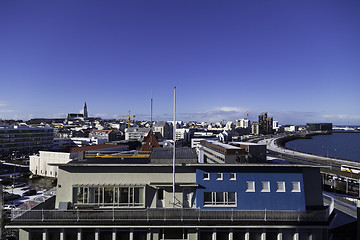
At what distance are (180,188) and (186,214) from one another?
1.65 meters

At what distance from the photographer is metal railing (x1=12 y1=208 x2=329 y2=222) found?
1021cm

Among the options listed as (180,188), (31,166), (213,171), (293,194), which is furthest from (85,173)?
(31,166)

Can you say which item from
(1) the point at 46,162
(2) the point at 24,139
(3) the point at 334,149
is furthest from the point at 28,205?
(3) the point at 334,149

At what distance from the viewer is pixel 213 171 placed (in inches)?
455

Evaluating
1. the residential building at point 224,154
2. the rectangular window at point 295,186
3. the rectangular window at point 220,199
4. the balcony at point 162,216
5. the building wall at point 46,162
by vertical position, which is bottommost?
the building wall at point 46,162

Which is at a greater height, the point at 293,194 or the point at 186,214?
the point at 293,194

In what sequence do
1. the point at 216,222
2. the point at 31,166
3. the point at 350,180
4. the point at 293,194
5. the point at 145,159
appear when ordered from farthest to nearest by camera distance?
the point at 31,166 → the point at 350,180 → the point at 145,159 → the point at 293,194 → the point at 216,222

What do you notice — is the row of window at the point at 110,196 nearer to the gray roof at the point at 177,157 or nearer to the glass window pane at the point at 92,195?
the glass window pane at the point at 92,195

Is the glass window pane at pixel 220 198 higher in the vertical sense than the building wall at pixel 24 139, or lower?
higher

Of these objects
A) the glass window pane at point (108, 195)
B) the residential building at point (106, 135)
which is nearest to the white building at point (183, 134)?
the residential building at point (106, 135)

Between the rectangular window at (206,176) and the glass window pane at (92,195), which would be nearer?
the glass window pane at (92,195)

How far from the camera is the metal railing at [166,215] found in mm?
10211

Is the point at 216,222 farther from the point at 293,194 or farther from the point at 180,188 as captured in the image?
the point at 293,194

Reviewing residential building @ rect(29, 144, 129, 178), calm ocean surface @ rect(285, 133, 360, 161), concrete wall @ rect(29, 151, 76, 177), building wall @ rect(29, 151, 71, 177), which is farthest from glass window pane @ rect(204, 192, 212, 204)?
calm ocean surface @ rect(285, 133, 360, 161)
